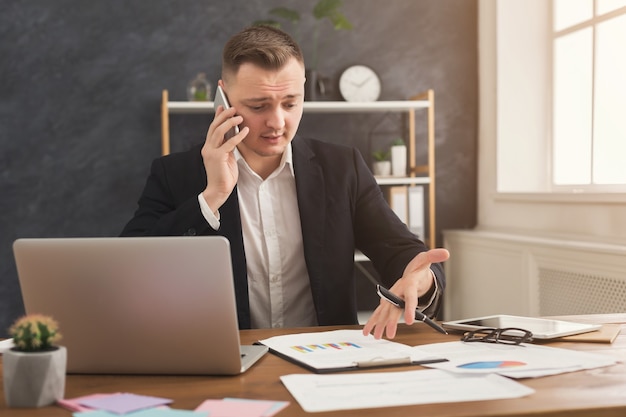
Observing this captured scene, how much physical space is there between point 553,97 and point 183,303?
3.10 m

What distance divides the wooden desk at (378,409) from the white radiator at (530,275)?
5.48 ft

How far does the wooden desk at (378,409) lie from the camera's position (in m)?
0.99

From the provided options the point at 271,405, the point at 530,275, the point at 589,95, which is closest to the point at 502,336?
the point at 271,405

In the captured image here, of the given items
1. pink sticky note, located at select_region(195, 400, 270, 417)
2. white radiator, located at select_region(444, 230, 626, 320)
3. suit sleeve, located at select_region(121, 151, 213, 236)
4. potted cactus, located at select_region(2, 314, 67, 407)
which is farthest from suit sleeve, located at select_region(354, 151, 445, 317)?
white radiator, located at select_region(444, 230, 626, 320)

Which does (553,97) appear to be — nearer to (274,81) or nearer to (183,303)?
(274,81)

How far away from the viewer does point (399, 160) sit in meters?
4.00

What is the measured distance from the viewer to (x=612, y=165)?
333 centimetres

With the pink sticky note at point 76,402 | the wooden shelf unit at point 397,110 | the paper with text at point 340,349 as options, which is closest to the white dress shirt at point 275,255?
the paper with text at point 340,349

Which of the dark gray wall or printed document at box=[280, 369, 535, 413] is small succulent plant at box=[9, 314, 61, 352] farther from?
the dark gray wall

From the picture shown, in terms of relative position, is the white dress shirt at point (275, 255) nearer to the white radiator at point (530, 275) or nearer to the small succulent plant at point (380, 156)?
the white radiator at point (530, 275)

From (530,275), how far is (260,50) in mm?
2001

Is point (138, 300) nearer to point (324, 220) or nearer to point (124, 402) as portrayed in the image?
point (124, 402)

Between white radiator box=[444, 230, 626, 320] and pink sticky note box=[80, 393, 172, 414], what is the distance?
7.33 ft

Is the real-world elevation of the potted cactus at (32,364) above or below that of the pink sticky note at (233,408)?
above
